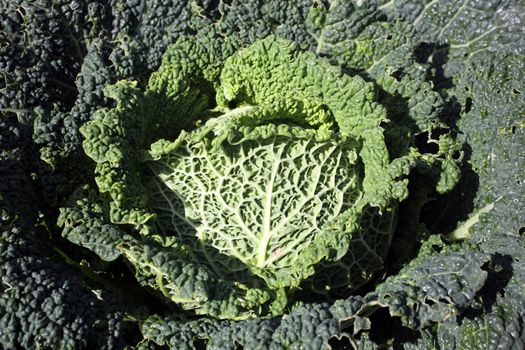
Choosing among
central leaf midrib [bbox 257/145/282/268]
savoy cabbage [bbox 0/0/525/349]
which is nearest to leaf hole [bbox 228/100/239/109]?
savoy cabbage [bbox 0/0/525/349]

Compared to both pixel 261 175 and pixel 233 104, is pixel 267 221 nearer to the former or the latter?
pixel 261 175

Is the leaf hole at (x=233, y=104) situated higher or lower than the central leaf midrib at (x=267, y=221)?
higher

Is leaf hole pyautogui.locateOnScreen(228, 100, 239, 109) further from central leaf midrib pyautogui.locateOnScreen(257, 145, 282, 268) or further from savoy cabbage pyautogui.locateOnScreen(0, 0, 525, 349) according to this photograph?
central leaf midrib pyautogui.locateOnScreen(257, 145, 282, 268)

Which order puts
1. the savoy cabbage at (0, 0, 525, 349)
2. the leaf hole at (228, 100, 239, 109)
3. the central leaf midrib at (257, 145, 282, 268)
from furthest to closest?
the leaf hole at (228, 100, 239, 109), the central leaf midrib at (257, 145, 282, 268), the savoy cabbage at (0, 0, 525, 349)

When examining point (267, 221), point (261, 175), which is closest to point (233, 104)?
point (261, 175)

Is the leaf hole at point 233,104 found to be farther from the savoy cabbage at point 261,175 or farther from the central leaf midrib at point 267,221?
the central leaf midrib at point 267,221

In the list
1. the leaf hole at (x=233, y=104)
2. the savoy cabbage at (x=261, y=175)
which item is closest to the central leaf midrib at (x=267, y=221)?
the savoy cabbage at (x=261, y=175)

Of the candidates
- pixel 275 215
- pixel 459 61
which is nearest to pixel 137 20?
pixel 275 215

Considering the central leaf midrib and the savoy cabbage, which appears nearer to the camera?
the savoy cabbage
